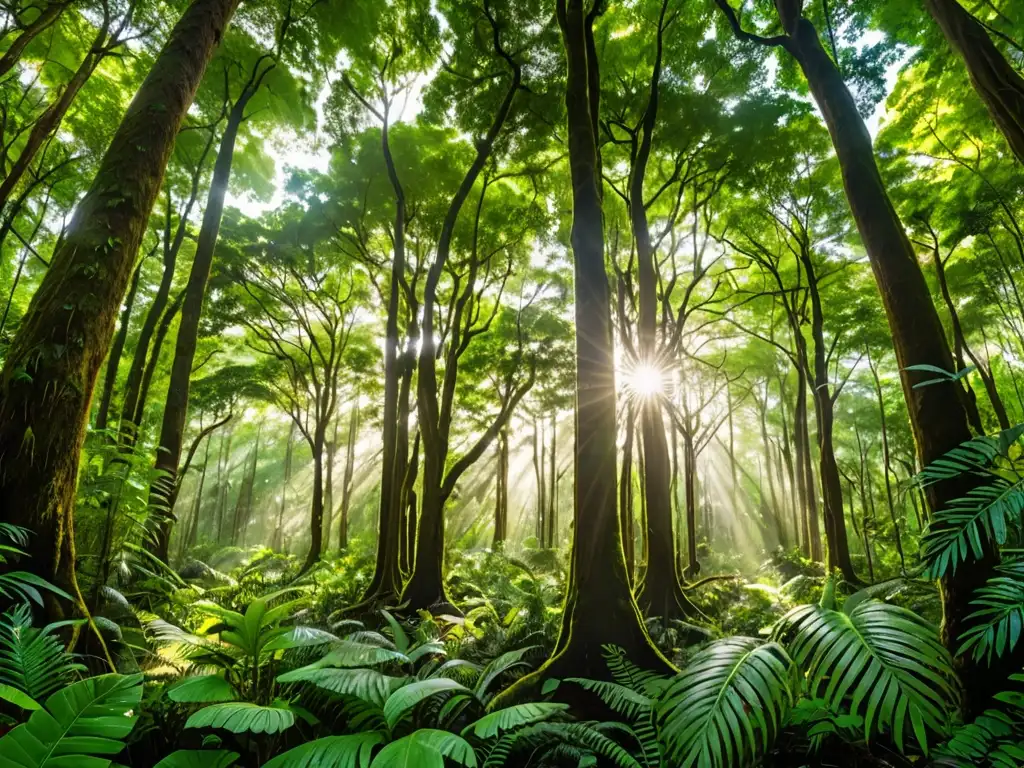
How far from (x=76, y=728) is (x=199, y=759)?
57 cm

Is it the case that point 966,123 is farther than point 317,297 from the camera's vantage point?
No

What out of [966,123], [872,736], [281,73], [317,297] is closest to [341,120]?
[281,73]

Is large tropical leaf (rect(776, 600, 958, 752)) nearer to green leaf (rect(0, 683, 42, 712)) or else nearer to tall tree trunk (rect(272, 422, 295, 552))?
green leaf (rect(0, 683, 42, 712))

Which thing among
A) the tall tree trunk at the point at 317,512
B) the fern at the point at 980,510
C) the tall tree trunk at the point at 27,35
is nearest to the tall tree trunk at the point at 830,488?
the fern at the point at 980,510

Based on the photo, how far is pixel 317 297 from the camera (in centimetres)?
1397

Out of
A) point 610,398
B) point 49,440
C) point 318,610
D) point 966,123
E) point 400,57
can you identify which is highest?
point 400,57

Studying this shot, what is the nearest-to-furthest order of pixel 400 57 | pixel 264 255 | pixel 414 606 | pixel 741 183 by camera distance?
pixel 414 606
pixel 400 57
pixel 741 183
pixel 264 255

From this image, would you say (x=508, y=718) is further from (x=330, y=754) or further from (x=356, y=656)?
(x=356, y=656)

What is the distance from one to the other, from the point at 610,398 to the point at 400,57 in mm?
8608

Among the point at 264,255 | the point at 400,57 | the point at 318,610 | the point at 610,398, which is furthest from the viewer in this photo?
the point at 264,255

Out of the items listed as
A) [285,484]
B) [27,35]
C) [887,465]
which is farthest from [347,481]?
[887,465]

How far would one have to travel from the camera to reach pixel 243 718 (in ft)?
6.81

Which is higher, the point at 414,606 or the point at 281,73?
the point at 281,73

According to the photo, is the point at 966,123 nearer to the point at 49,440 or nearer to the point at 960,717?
the point at 960,717
